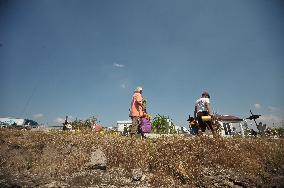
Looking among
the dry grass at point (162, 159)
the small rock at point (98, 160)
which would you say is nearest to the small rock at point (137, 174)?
the dry grass at point (162, 159)

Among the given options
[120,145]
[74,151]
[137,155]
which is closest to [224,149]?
[137,155]

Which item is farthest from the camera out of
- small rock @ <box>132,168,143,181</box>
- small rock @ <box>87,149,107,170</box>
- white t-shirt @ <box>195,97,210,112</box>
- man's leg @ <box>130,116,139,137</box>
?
man's leg @ <box>130,116,139,137</box>

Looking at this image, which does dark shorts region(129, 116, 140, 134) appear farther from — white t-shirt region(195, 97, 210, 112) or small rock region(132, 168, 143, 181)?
small rock region(132, 168, 143, 181)

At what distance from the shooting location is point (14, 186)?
5.86 m

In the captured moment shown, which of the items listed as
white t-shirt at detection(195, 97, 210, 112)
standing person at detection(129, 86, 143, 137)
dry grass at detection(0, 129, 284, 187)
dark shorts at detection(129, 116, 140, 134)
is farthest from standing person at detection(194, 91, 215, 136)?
dark shorts at detection(129, 116, 140, 134)

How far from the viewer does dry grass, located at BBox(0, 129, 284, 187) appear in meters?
6.25

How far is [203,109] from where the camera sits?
391 inches

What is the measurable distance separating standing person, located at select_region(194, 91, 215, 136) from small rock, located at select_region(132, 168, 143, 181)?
4236 mm

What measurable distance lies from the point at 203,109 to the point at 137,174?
15.5 ft

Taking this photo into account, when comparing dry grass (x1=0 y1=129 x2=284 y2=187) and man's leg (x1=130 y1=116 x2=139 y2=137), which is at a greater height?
man's leg (x1=130 y1=116 x2=139 y2=137)

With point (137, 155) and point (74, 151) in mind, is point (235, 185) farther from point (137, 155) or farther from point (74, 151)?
point (74, 151)

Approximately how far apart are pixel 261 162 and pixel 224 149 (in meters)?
1.03

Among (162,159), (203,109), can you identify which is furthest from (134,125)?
(162,159)

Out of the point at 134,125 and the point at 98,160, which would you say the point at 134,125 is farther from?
the point at 98,160
